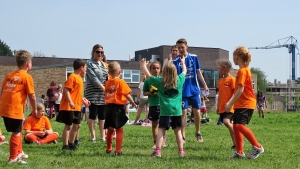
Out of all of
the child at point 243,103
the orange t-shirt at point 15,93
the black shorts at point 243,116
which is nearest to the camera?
the orange t-shirt at point 15,93

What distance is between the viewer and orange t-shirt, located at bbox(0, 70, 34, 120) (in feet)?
24.5

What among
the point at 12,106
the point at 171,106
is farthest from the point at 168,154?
the point at 12,106

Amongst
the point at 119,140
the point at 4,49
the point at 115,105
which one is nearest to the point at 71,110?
the point at 115,105

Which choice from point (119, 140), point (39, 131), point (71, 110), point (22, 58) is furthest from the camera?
point (39, 131)

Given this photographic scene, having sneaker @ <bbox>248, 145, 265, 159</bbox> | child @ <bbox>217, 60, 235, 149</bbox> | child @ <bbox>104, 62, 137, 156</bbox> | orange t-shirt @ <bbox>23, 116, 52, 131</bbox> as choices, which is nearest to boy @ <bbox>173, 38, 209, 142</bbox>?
child @ <bbox>217, 60, 235, 149</bbox>

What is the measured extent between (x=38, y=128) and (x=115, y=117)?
313 centimetres

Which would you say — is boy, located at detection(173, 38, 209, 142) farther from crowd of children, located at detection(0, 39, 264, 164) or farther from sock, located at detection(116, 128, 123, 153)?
sock, located at detection(116, 128, 123, 153)

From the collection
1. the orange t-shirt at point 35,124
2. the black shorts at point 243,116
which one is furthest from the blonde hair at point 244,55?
the orange t-shirt at point 35,124

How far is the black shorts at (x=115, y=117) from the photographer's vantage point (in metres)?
8.65

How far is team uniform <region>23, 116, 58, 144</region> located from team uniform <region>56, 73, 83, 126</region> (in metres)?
1.74

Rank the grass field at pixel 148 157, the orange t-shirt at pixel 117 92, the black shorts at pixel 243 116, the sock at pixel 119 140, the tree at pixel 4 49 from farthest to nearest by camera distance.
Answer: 1. the tree at pixel 4 49
2. the orange t-shirt at pixel 117 92
3. the sock at pixel 119 140
4. the black shorts at pixel 243 116
5. the grass field at pixel 148 157

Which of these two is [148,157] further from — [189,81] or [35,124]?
[35,124]

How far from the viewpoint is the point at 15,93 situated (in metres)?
7.48

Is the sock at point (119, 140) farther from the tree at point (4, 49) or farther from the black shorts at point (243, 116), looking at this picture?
the tree at point (4, 49)
